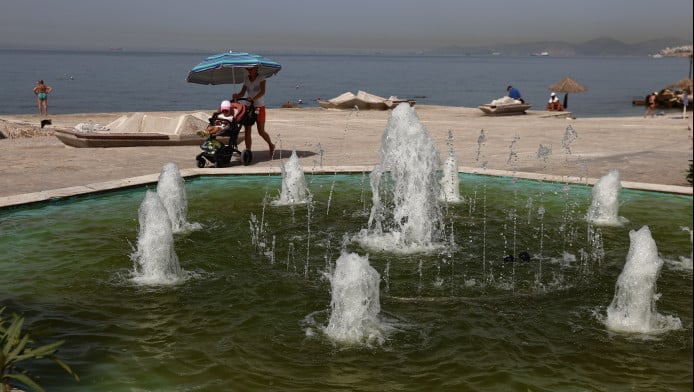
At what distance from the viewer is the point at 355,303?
654cm

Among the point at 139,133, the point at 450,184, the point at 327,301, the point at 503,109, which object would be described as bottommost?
the point at 327,301

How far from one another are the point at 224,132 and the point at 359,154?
4.29 m

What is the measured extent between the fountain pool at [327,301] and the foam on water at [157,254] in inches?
7.2

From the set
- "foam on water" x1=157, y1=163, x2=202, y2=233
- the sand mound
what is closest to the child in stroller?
the sand mound

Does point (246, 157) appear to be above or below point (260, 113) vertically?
below

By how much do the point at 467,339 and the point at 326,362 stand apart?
4.45 ft

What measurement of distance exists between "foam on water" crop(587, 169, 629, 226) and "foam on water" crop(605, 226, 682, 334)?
13.4 feet

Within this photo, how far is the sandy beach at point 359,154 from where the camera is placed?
14.3m

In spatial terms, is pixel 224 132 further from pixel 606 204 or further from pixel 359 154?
pixel 606 204

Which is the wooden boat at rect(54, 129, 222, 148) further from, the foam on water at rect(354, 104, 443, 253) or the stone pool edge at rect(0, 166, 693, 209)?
the foam on water at rect(354, 104, 443, 253)

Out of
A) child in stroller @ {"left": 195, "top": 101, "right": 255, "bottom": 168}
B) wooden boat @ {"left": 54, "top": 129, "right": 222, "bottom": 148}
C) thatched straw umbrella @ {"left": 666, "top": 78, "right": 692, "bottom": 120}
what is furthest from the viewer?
wooden boat @ {"left": 54, "top": 129, "right": 222, "bottom": 148}

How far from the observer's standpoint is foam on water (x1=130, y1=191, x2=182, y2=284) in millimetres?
8141

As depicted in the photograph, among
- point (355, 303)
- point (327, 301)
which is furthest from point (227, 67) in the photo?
point (355, 303)

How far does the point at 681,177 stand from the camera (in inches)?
593
